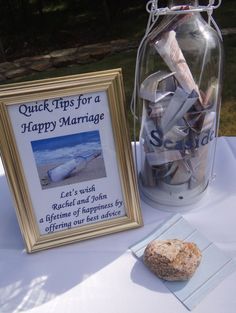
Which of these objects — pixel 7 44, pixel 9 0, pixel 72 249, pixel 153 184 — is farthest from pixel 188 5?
pixel 9 0

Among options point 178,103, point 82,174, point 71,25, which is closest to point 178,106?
point 178,103

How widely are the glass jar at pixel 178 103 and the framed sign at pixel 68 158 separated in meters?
0.07

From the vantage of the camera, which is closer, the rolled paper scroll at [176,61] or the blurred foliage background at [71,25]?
the rolled paper scroll at [176,61]

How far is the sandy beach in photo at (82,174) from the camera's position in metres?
0.57

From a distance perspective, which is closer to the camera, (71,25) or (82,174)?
(82,174)

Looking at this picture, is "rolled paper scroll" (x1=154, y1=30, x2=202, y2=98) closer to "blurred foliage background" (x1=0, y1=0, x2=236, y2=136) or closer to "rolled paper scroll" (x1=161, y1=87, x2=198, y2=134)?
"rolled paper scroll" (x1=161, y1=87, x2=198, y2=134)

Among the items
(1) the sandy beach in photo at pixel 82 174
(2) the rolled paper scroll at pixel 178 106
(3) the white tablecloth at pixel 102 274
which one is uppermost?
(2) the rolled paper scroll at pixel 178 106

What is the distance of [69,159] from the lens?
22.0 inches

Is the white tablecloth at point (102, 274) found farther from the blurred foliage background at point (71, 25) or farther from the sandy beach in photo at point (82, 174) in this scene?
the blurred foliage background at point (71, 25)

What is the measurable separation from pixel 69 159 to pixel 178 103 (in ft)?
0.61

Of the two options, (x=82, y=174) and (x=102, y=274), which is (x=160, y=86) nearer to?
(x=82, y=174)

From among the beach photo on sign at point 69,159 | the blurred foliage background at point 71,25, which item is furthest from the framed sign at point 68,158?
the blurred foliage background at point 71,25

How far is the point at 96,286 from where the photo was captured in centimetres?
53

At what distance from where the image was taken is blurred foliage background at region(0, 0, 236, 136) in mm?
3082
